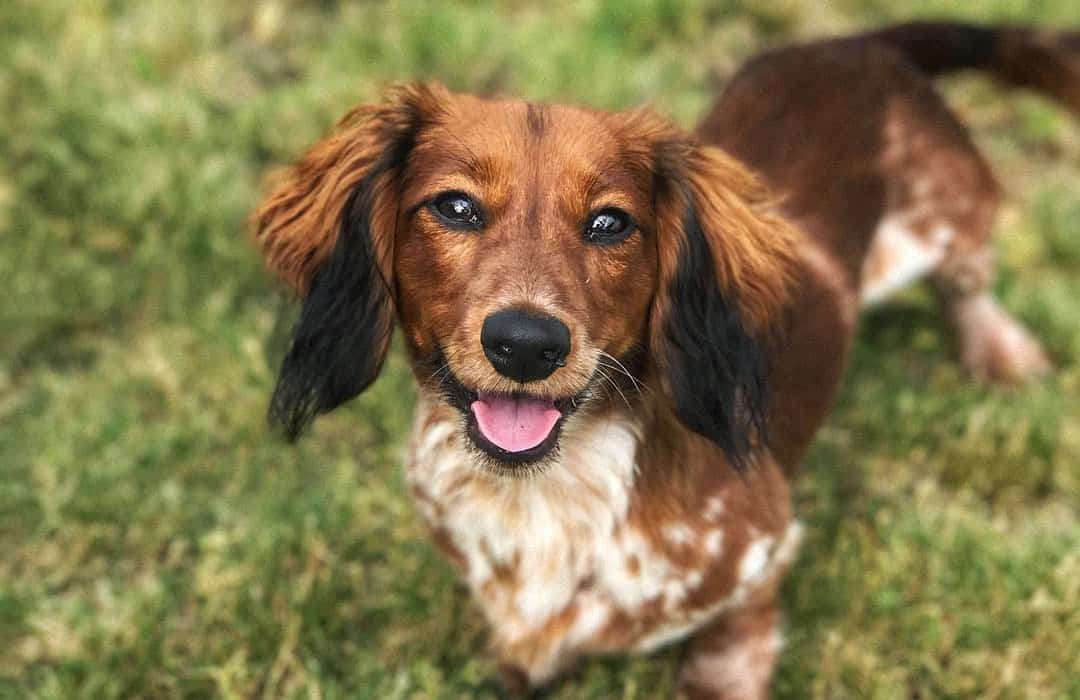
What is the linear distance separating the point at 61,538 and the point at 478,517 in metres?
1.37

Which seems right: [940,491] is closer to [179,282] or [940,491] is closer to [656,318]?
[656,318]

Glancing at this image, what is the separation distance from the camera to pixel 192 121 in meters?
4.57

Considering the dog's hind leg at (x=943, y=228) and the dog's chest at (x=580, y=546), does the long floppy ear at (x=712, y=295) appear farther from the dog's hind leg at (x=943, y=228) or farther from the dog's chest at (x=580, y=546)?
the dog's hind leg at (x=943, y=228)

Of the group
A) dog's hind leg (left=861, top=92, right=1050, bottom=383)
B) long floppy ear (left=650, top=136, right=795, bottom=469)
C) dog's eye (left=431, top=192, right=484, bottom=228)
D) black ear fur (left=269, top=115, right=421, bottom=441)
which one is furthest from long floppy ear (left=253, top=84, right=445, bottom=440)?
dog's hind leg (left=861, top=92, right=1050, bottom=383)

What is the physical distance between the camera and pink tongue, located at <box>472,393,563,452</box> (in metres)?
2.38

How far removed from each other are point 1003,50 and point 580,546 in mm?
2312

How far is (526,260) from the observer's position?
2.26 m

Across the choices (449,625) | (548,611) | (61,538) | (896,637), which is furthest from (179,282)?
(896,637)

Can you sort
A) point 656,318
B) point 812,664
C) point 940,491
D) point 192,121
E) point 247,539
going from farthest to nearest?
point 192,121
point 940,491
point 247,539
point 812,664
point 656,318

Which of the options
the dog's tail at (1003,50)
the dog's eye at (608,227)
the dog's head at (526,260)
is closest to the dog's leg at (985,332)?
the dog's tail at (1003,50)

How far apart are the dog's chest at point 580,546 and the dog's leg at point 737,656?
14 centimetres

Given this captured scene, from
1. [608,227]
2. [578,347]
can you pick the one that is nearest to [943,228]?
[608,227]

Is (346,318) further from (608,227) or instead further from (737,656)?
(737,656)

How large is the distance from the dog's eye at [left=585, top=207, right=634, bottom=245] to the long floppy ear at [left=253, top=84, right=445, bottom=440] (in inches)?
17.2
